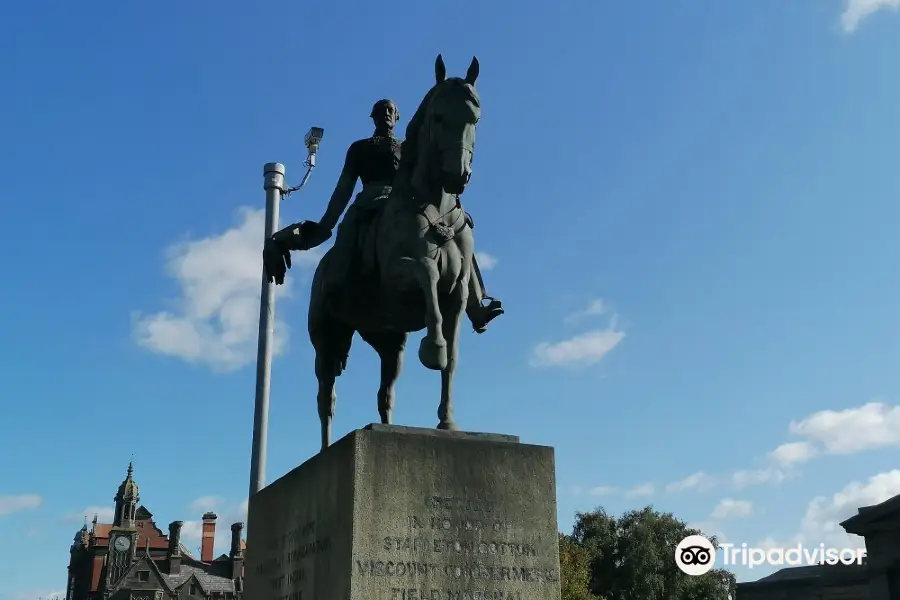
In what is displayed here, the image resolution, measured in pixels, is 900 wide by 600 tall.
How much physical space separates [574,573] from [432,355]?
4553 centimetres

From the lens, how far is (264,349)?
22250mm

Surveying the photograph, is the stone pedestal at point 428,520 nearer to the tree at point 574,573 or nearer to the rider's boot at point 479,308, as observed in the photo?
the rider's boot at point 479,308

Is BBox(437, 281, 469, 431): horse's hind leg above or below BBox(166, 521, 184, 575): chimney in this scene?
below

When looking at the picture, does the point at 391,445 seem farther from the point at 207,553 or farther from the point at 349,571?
the point at 207,553

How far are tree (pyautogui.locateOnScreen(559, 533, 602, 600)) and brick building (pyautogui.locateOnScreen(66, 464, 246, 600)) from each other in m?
39.3

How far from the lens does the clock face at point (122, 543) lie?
3735 inches

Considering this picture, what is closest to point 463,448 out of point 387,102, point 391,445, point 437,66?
point 391,445

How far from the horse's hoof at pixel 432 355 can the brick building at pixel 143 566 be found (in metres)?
79.2

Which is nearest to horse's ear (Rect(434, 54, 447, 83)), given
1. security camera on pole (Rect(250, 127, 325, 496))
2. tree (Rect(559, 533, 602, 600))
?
security camera on pole (Rect(250, 127, 325, 496))

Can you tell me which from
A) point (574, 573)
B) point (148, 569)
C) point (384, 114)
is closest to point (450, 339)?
point (384, 114)

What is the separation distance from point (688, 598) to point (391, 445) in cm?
5761

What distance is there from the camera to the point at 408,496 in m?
6.93

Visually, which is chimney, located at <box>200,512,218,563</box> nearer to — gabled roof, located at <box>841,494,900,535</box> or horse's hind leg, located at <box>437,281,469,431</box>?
gabled roof, located at <box>841,494,900,535</box>

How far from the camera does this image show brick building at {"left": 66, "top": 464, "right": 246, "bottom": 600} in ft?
294
